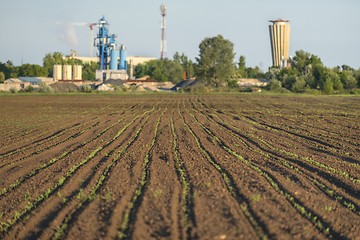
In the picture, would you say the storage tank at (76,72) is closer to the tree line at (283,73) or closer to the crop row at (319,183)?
the tree line at (283,73)

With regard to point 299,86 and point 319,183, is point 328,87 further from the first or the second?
point 319,183

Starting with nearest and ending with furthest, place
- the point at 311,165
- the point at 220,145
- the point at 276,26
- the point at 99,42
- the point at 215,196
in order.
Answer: the point at 215,196, the point at 311,165, the point at 220,145, the point at 99,42, the point at 276,26

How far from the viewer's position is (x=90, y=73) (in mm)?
160625

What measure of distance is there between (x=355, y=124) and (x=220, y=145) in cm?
1074

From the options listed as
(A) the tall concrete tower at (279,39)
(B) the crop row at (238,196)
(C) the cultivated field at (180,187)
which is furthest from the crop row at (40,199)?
(A) the tall concrete tower at (279,39)

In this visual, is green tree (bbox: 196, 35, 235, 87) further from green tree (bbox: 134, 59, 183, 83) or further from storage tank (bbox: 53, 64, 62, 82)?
storage tank (bbox: 53, 64, 62, 82)

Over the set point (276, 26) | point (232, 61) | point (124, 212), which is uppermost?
point (276, 26)

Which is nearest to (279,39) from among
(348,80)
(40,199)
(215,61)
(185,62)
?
(185,62)

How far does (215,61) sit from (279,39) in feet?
254

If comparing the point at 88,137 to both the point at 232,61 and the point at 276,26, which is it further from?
the point at 276,26

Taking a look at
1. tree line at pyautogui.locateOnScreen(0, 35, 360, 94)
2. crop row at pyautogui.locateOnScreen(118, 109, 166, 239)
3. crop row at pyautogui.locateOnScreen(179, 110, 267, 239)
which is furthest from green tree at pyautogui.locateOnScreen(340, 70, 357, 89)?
crop row at pyautogui.locateOnScreen(118, 109, 166, 239)

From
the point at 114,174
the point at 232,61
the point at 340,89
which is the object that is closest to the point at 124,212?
the point at 114,174

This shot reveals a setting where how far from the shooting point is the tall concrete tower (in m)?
176

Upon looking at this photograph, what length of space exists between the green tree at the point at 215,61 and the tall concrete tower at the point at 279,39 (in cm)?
7487
